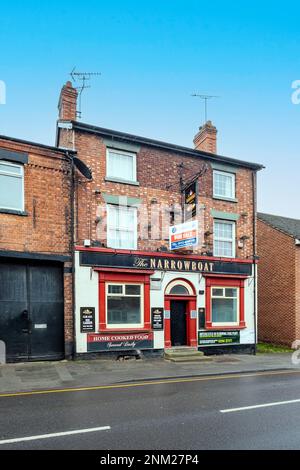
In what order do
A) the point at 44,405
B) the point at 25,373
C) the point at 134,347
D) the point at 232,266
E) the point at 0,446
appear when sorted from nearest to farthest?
the point at 0,446, the point at 44,405, the point at 25,373, the point at 134,347, the point at 232,266

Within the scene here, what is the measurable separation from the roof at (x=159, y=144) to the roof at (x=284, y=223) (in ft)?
12.8

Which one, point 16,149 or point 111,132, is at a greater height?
point 111,132

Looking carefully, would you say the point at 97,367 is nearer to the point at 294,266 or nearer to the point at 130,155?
the point at 130,155

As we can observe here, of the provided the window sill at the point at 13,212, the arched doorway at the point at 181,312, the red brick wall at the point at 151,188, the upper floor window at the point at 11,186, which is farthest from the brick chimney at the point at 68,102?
the arched doorway at the point at 181,312

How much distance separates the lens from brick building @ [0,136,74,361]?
44.2 feet

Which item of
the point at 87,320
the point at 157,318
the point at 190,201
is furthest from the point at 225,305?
the point at 87,320

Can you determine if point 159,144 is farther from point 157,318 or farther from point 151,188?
point 157,318

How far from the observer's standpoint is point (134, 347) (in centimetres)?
1516

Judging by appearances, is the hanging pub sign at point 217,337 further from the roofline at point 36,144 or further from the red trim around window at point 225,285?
the roofline at point 36,144

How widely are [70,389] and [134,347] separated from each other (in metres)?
5.63

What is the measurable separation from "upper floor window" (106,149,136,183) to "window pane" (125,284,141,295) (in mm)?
4509

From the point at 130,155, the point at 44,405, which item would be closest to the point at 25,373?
the point at 44,405

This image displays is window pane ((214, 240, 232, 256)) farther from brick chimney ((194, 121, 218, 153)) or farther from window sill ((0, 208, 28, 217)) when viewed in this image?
window sill ((0, 208, 28, 217))

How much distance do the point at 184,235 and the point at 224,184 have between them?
4.61 m
